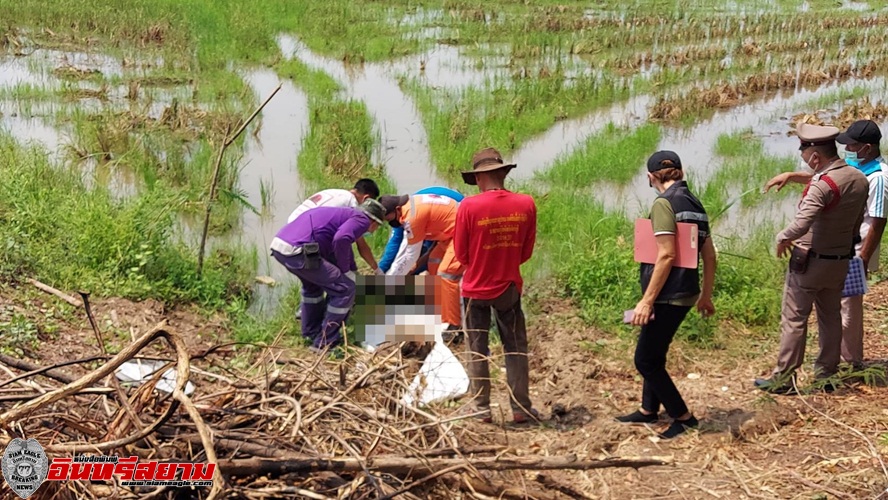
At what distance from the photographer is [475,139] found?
30.3 ft

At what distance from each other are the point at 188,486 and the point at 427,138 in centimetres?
764

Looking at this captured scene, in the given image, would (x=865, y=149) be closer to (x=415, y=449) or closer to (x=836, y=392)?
(x=836, y=392)

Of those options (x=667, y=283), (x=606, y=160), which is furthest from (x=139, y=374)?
(x=606, y=160)

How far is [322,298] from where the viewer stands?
18.2 feet

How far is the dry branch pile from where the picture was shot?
2354 mm

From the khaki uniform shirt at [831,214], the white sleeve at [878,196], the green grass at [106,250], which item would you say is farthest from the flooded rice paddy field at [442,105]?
the khaki uniform shirt at [831,214]

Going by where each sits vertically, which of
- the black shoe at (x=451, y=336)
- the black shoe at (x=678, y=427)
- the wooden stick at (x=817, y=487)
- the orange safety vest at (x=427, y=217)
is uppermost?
the orange safety vest at (x=427, y=217)

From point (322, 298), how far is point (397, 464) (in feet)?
10.3

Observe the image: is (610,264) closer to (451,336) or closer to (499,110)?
(451,336)

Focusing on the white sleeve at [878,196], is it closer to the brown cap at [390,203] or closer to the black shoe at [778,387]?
the black shoe at [778,387]

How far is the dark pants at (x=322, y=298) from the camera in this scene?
5277 mm

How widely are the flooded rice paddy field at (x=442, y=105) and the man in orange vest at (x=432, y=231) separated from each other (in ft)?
4.81

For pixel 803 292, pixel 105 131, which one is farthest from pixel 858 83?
pixel 105 131

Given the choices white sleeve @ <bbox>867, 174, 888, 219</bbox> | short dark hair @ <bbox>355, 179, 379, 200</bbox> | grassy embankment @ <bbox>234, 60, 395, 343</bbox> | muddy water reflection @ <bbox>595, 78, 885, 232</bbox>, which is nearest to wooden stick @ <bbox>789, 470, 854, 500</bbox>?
white sleeve @ <bbox>867, 174, 888, 219</bbox>
